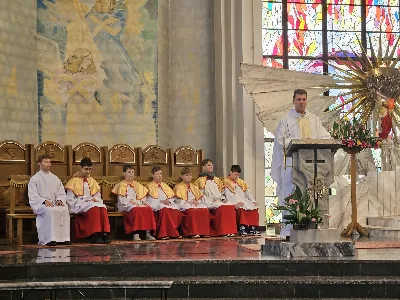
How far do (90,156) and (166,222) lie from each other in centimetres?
207

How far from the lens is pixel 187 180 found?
47.3ft

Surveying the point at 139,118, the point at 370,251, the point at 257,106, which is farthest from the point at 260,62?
the point at 370,251

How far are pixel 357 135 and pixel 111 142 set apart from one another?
5764 millimetres

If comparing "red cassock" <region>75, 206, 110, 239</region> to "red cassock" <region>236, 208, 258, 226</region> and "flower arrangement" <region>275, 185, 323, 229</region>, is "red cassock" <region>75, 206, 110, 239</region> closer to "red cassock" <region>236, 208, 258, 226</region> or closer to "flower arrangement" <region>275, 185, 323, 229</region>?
"red cassock" <region>236, 208, 258, 226</region>

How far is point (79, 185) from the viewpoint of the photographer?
13102mm

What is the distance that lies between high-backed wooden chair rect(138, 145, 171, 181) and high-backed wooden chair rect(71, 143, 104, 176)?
777mm

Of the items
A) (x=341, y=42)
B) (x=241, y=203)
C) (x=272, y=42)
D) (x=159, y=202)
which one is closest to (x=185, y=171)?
(x=159, y=202)

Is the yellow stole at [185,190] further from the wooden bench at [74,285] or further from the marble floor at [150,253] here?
the wooden bench at [74,285]

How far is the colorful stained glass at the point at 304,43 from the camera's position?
1895 centimetres

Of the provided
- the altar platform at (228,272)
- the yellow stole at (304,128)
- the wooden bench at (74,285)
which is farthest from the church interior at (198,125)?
the wooden bench at (74,285)

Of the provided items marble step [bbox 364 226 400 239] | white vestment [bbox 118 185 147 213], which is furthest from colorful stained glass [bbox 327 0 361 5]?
white vestment [bbox 118 185 147 213]

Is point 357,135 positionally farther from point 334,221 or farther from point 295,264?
point 295,264

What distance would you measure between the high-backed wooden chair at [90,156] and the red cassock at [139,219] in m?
1.64

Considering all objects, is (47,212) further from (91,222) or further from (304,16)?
(304,16)
